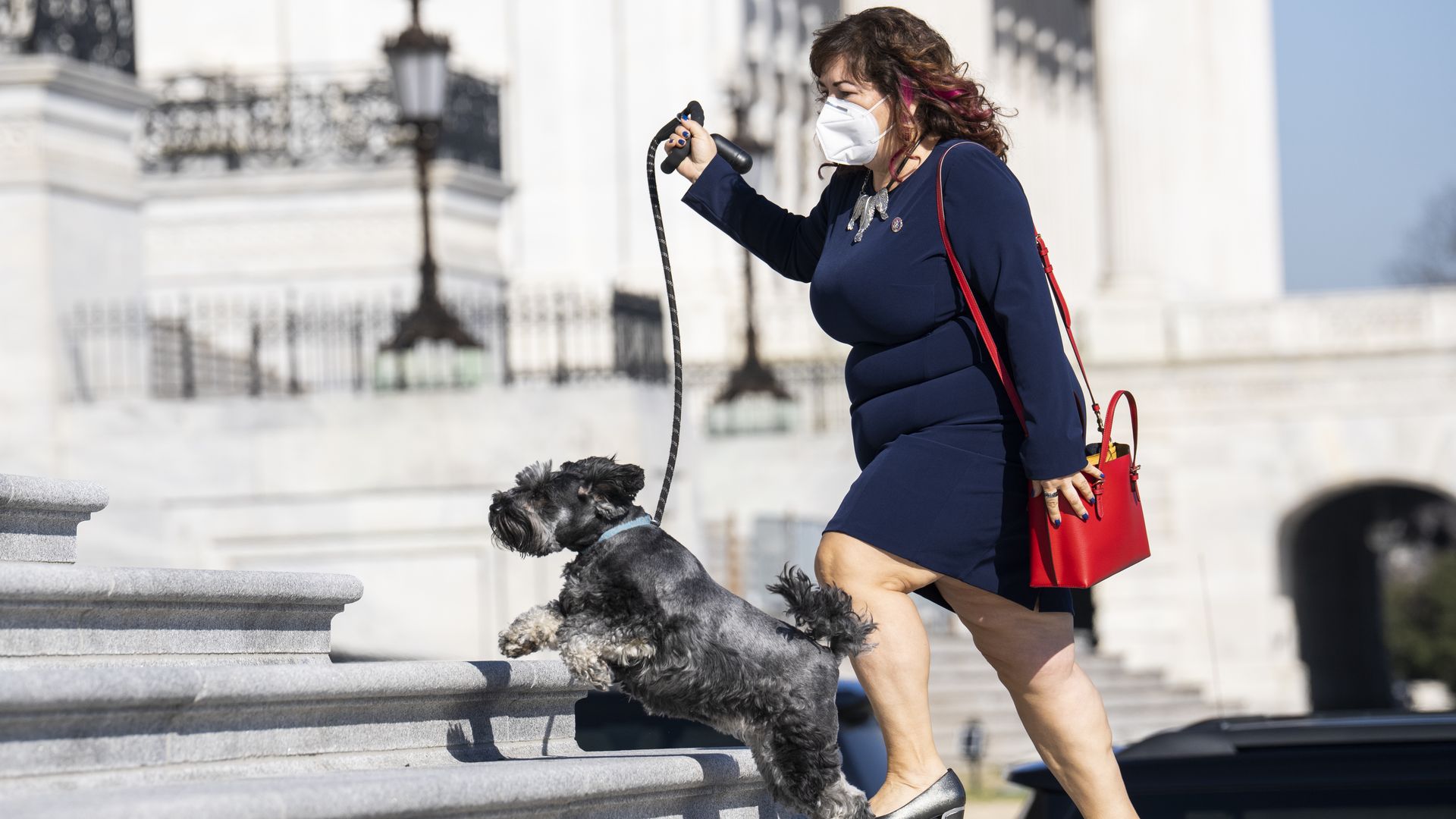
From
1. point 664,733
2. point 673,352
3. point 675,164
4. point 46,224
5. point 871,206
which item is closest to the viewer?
point 871,206

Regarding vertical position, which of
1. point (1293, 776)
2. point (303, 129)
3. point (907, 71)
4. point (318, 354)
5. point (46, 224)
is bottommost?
point (1293, 776)

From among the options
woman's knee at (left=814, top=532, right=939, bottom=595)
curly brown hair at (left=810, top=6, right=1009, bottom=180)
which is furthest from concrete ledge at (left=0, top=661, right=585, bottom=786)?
curly brown hair at (left=810, top=6, right=1009, bottom=180)

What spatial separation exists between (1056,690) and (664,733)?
8.39 feet

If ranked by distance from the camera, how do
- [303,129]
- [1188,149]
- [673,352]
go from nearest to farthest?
1. [673,352]
2. [303,129]
3. [1188,149]

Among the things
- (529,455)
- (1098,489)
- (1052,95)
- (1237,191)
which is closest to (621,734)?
(1098,489)

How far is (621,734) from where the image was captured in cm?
716

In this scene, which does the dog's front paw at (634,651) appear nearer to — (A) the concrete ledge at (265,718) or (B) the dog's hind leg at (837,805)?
(B) the dog's hind leg at (837,805)

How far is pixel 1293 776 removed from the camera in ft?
17.7

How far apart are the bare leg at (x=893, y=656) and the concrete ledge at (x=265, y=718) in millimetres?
1128

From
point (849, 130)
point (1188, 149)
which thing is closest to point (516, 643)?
point (849, 130)

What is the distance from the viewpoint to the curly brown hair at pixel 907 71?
4922mm

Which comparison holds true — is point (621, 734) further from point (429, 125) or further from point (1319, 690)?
point (1319, 690)

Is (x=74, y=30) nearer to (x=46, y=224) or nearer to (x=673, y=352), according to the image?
(x=46, y=224)

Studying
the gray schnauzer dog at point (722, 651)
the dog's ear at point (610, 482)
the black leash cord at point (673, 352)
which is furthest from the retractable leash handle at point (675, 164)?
the gray schnauzer dog at point (722, 651)
